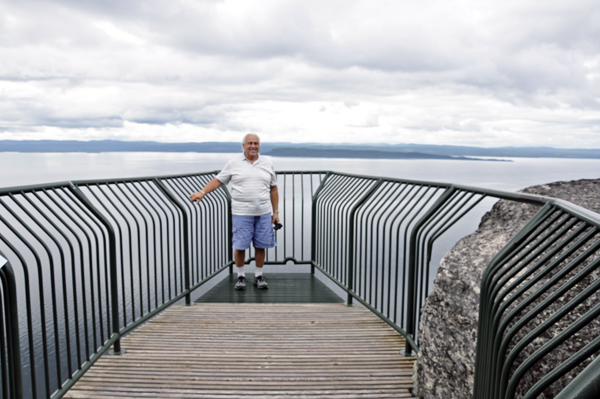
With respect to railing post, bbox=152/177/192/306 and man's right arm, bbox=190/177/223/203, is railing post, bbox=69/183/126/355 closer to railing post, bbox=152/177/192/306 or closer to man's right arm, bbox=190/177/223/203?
railing post, bbox=152/177/192/306

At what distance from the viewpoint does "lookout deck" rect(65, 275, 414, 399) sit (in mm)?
3029

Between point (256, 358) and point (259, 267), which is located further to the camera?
point (259, 267)

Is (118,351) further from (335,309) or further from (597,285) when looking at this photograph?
(597,285)

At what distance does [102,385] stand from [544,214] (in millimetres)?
3107

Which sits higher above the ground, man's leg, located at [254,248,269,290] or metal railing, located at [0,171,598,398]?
metal railing, located at [0,171,598,398]

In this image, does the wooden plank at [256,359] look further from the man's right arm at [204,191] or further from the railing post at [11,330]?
the man's right arm at [204,191]

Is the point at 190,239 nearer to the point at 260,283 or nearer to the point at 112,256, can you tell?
the point at 260,283

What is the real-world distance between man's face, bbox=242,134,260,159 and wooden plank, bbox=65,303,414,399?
6.09ft

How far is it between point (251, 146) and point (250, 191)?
0.54 metres

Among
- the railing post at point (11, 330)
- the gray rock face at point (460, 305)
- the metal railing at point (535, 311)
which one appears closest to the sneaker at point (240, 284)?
the gray rock face at point (460, 305)

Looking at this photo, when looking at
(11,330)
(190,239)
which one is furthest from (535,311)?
(190,239)

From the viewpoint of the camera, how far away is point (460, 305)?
249 centimetres

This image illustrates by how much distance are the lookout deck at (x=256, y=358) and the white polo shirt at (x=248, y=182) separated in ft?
4.00

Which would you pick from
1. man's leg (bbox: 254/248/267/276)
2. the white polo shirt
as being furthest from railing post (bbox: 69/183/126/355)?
man's leg (bbox: 254/248/267/276)
